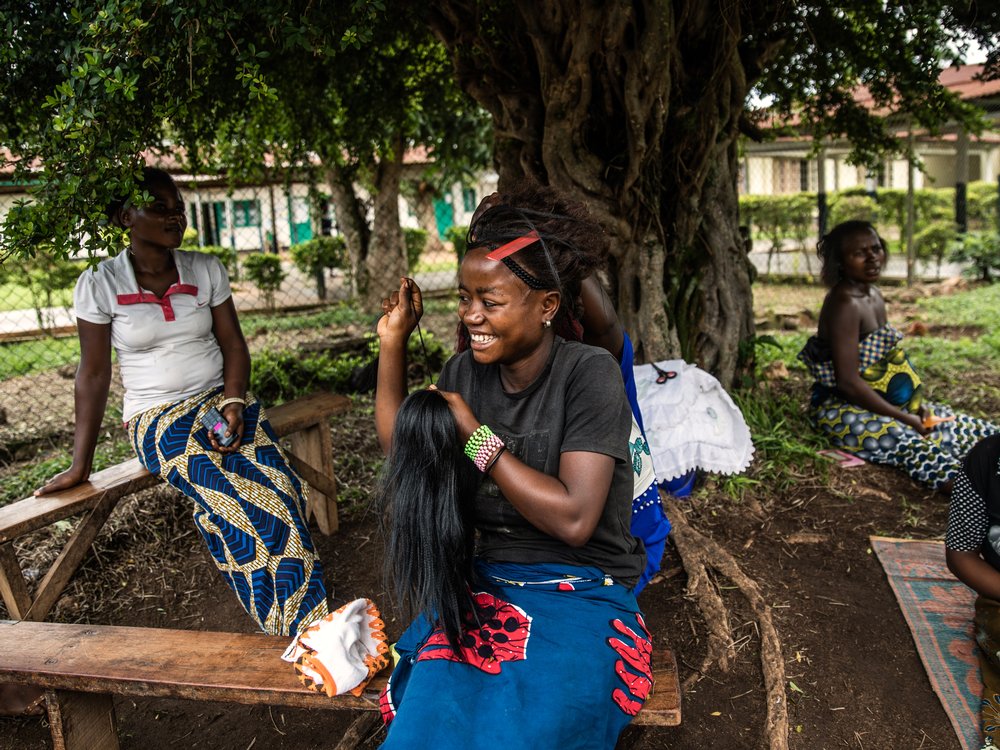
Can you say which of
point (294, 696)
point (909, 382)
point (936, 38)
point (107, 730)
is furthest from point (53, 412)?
point (936, 38)

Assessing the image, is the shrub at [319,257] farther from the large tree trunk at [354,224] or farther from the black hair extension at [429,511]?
Result: the black hair extension at [429,511]

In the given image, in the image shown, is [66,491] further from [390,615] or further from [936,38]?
[936,38]

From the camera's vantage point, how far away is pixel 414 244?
14.2m

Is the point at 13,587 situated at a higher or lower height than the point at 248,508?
lower

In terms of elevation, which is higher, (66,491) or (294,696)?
(66,491)

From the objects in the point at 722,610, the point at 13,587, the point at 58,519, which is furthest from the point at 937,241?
the point at 13,587

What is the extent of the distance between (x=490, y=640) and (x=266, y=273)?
34.4 ft

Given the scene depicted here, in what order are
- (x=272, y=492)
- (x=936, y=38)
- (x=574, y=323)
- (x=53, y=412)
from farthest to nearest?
(x=53, y=412)
(x=936, y=38)
(x=272, y=492)
(x=574, y=323)

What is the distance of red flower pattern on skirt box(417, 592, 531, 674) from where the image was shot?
1795 millimetres

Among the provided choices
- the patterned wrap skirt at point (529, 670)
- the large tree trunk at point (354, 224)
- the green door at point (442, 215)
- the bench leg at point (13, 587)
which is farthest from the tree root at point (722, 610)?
the green door at point (442, 215)

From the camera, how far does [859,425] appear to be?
432 cm

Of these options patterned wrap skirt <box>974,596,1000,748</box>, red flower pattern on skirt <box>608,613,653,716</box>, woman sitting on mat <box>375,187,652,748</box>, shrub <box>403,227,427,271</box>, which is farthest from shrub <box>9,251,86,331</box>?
patterned wrap skirt <box>974,596,1000,748</box>

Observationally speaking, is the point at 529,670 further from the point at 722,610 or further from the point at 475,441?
the point at 722,610

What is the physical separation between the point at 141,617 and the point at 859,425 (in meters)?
3.90
